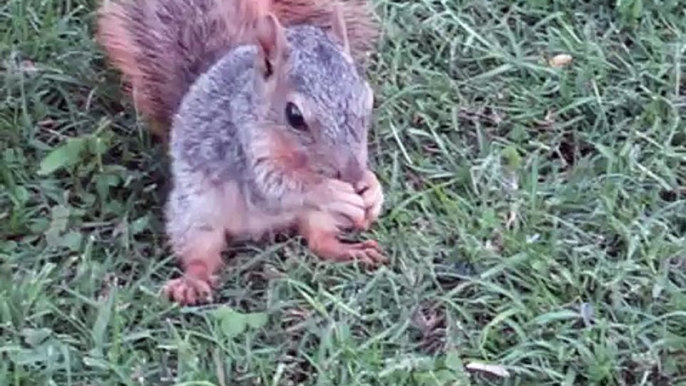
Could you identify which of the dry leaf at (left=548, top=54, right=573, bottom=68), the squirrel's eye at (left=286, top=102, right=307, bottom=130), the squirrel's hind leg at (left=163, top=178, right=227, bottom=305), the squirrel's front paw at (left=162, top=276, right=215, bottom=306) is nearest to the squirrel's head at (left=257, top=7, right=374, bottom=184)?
the squirrel's eye at (left=286, top=102, right=307, bottom=130)

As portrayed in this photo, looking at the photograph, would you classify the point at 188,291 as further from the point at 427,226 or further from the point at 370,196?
the point at 427,226

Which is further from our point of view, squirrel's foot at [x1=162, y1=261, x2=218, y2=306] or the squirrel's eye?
squirrel's foot at [x1=162, y1=261, x2=218, y2=306]

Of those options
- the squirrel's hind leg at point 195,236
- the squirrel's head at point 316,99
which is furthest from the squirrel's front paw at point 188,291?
the squirrel's head at point 316,99

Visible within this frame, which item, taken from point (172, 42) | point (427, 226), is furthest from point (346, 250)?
point (172, 42)

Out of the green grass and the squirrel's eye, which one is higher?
the squirrel's eye

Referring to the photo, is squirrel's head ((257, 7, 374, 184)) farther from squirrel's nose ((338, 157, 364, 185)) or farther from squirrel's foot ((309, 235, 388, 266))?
squirrel's foot ((309, 235, 388, 266))

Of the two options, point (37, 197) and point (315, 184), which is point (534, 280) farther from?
point (37, 197)

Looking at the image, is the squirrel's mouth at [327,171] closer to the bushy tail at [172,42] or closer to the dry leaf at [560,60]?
the bushy tail at [172,42]
